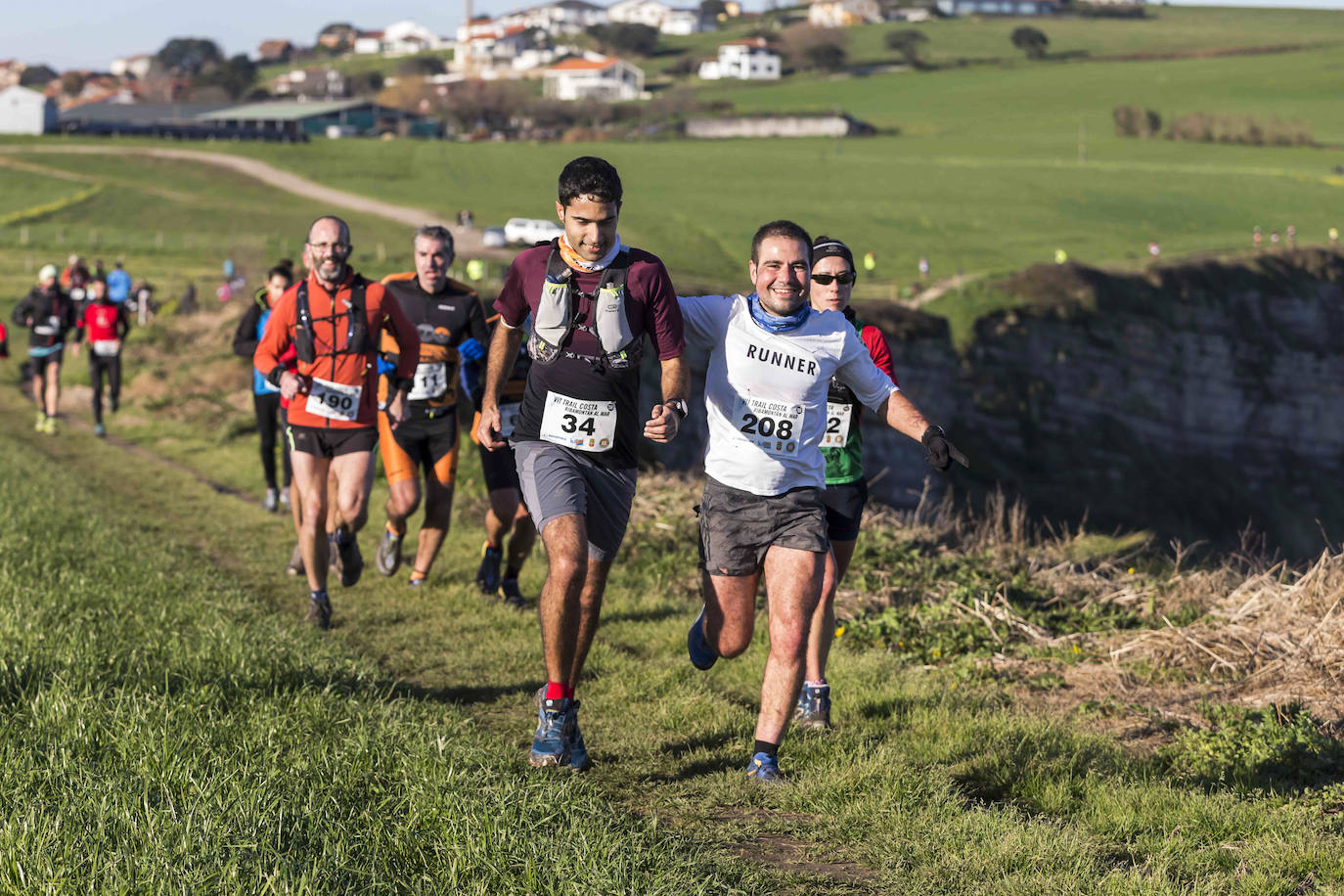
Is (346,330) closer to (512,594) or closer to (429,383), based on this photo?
(429,383)

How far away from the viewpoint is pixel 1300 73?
12225cm

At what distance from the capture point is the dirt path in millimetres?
56931

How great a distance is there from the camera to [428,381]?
28.7ft

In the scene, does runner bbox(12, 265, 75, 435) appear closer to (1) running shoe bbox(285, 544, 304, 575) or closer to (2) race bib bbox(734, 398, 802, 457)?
(1) running shoe bbox(285, 544, 304, 575)

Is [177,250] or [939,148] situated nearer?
[177,250]

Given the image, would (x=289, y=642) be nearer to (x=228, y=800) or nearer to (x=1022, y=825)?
(x=228, y=800)

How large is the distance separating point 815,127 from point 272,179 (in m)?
46.6

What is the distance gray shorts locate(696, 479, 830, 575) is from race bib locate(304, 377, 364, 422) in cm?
302

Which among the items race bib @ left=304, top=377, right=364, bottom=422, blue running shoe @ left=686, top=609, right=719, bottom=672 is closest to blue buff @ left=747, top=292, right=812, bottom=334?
blue running shoe @ left=686, top=609, right=719, bottom=672

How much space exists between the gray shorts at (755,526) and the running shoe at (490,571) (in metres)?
3.65

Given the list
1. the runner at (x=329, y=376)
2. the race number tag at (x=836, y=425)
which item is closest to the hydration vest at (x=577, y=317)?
the race number tag at (x=836, y=425)

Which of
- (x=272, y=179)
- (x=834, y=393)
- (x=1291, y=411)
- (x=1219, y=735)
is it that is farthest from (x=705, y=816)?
(x=272, y=179)

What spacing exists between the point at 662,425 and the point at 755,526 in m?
0.66

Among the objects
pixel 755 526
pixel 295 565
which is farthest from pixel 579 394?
pixel 295 565
